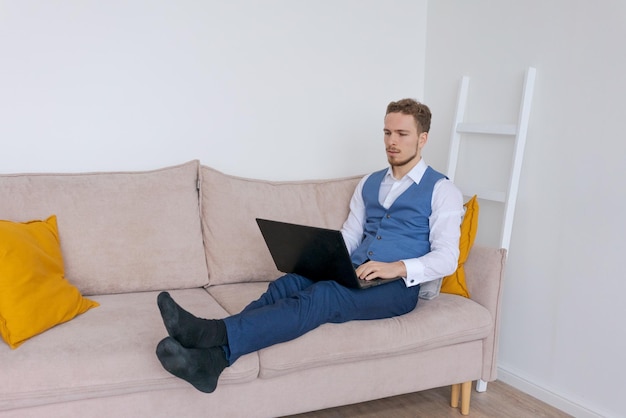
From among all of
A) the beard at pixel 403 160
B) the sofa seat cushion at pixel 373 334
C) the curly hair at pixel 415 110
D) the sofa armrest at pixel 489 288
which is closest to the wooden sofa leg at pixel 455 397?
the sofa armrest at pixel 489 288

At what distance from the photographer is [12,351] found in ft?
5.69

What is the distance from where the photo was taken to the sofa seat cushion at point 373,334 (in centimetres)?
196

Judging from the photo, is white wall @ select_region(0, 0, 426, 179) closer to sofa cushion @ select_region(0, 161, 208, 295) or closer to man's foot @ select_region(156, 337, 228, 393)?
sofa cushion @ select_region(0, 161, 208, 295)

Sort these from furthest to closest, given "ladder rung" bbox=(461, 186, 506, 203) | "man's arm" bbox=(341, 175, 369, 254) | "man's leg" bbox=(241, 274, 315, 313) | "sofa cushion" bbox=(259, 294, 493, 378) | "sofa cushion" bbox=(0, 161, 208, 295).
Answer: "ladder rung" bbox=(461, 186, 506, 203) → "man's arm" bbox=(341, 175, 369, 254) → "sofa cushion" bbox=(0, 161, 208, 295) → "man's leg" bbox=(241, 274, 315, 313) → "sofa cushion" bbox=(259, 294, 493, 378)

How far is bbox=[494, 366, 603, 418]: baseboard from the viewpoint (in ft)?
7.78

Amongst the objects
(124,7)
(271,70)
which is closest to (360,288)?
(271,70)

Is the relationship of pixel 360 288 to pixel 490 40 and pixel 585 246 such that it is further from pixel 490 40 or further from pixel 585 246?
pixel 490 40

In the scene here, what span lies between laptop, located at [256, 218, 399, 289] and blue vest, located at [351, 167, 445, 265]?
0.21 metres

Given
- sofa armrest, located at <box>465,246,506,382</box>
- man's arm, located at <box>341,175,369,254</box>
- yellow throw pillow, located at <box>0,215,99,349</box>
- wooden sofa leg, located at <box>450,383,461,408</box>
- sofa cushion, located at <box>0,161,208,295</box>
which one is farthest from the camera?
man's arm, located at <box>341,175,369,254</box>

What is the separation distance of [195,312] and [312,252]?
439 millimetres

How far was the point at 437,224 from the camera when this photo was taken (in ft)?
7.50

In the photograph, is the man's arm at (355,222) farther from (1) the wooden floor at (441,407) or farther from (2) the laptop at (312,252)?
(1) the wooden floor at (441,407)

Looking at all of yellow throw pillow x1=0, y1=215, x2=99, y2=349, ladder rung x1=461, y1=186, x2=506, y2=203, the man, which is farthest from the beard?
yellow throw pillow x1=0, y1=215, x2=99, y2=349

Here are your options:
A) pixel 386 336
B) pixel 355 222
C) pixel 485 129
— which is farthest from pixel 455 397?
pixel 485 129
